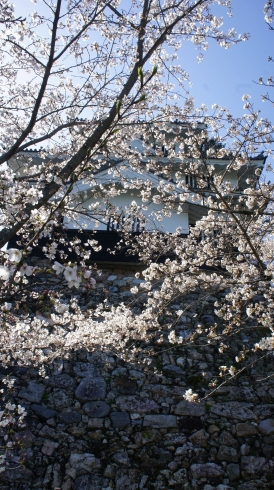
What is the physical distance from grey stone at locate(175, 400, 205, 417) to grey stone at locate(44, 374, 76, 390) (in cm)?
163

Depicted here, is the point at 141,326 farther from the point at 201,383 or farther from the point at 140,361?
the point at 201,383

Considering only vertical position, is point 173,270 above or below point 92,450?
above

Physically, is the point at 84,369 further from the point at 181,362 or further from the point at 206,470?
the point at 206,470

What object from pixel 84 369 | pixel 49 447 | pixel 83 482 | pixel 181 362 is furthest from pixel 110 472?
pixel 181 362

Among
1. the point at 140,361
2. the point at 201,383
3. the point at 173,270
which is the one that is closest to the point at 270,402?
the point at 201,383

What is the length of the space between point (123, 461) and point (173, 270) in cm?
257

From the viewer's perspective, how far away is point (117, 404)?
561 centimetres

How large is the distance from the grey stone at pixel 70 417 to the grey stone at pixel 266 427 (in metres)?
2.54

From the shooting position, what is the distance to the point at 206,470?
4.79 meters

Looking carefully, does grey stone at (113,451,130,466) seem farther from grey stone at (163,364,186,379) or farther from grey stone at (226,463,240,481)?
grey stone at (163,364,186,379)

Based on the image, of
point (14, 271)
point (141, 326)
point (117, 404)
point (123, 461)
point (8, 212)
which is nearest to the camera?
point (14, 271)

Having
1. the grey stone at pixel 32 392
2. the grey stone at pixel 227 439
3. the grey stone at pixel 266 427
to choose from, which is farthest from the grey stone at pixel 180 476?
the grey stone at pixel 32 392

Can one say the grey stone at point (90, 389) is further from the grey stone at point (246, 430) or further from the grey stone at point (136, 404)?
the grey stone at point (246, 430)

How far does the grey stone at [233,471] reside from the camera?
4738 millimetres
